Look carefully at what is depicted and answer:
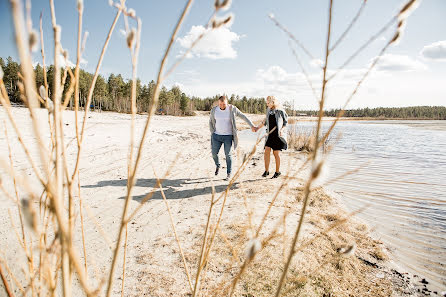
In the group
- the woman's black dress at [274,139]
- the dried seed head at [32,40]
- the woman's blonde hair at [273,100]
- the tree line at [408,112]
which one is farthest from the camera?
the tree line at [408,112]

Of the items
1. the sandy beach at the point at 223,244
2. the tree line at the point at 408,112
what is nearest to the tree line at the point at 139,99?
the tree line at the point at 408,112

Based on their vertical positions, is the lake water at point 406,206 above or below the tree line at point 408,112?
below

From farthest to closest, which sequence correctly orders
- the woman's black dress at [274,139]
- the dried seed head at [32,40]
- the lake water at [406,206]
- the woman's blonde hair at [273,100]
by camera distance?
the woman's black dress at [274,139], the woman's blonde hair at [273,100], the lake water at [406,206], the dried seed head at [32,40]

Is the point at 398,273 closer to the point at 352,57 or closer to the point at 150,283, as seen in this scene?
the point at 150,283

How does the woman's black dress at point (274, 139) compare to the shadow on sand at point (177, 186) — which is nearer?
the shadow on sand at point (177, 186)

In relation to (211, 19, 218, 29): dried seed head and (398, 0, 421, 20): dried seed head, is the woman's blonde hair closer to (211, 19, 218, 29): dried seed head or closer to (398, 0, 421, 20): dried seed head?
(398, 0, 421, 20): dried seed head

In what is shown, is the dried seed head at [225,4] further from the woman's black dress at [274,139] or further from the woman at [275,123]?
the woman's black dress at [274,139]

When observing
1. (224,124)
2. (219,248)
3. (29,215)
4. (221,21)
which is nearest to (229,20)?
(221,21)

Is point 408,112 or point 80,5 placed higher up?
point 408,112

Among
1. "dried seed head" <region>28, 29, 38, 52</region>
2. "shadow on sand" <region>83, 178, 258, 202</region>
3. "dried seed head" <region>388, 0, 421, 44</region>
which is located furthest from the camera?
"shadow on sand" <region>83, 178, 258, 202</region>

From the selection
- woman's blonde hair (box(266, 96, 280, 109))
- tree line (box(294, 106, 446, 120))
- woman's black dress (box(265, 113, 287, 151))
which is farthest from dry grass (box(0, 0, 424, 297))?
tree line (box(294, 106, 446, 120))

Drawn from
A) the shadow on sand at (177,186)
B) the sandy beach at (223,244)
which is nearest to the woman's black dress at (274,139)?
the sandy beach at (223,244)

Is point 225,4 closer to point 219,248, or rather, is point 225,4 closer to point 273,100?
point 219,248

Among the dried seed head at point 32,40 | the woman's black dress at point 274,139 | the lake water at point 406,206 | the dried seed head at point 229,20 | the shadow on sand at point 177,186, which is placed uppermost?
the dried seed head at point 229,20
